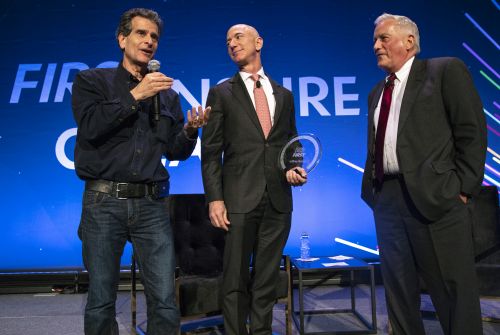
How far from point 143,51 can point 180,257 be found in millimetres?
1571

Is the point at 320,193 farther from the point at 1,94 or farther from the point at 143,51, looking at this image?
the point at 1,94

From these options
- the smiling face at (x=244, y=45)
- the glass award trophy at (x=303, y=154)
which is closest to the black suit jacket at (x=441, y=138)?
the glass award trophy at (x=303, y=154)

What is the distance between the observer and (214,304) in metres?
2.79

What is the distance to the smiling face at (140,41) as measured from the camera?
2033mm

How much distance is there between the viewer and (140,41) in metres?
2.03

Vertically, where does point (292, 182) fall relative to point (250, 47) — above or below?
below

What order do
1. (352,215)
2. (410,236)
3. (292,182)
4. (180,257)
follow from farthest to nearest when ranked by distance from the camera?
(352,215) < (180,257) < (292,182) < (410,236)

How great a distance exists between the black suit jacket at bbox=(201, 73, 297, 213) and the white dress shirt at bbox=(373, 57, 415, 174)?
0.55 metres

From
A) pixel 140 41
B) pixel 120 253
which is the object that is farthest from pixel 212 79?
pixel 120 253

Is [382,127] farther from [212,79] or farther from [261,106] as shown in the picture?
[212,79]

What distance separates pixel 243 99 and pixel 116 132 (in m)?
0.71

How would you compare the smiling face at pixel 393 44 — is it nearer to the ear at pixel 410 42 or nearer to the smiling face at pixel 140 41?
the ear at pixel 410 42

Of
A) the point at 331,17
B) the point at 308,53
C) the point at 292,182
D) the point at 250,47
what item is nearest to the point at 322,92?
the point at 308,53

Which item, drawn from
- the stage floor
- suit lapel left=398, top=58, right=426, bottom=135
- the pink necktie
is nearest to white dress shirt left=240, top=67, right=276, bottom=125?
the pink necktie
